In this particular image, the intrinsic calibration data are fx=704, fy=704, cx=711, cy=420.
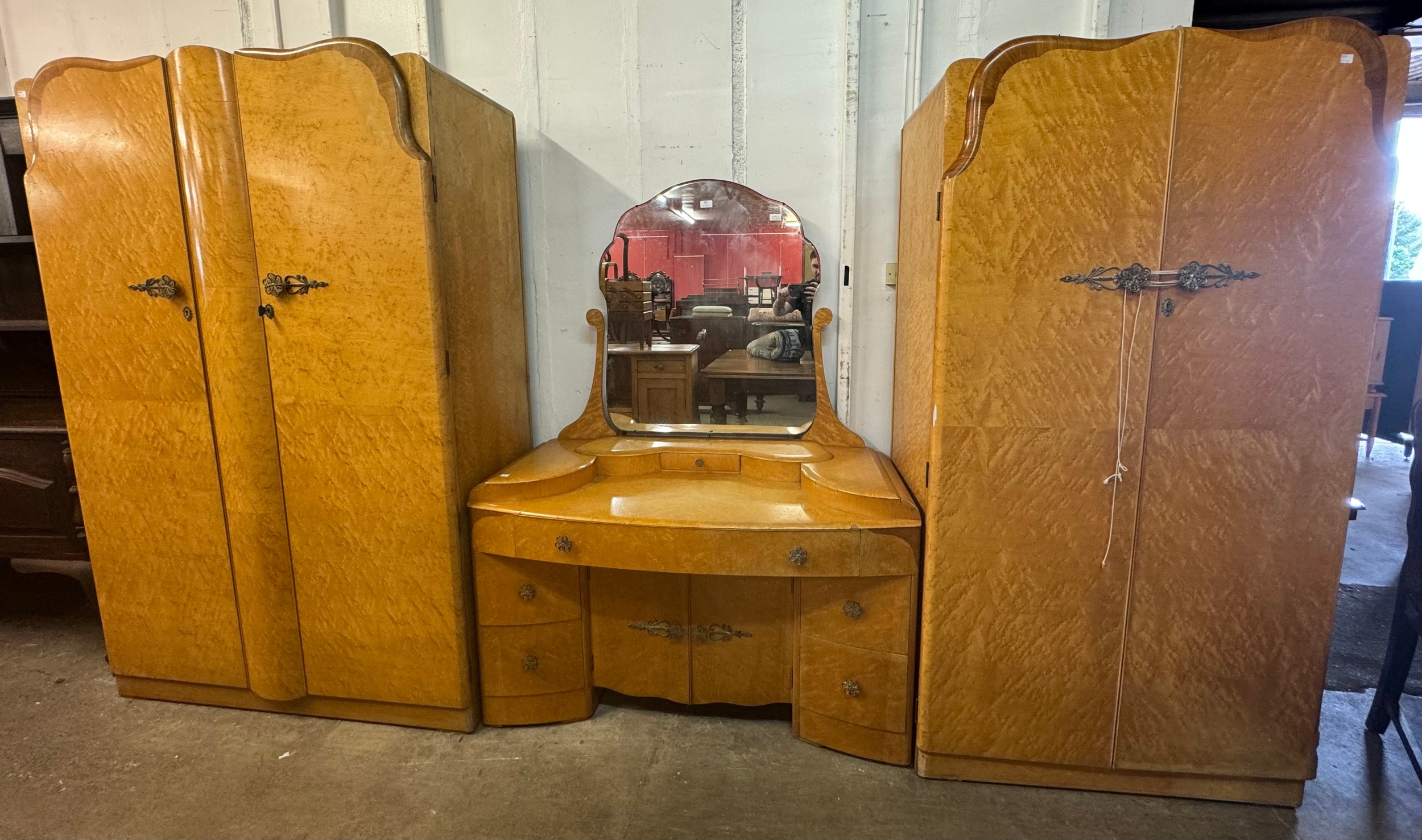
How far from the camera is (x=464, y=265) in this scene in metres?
2.21

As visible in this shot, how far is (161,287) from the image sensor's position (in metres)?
2.13

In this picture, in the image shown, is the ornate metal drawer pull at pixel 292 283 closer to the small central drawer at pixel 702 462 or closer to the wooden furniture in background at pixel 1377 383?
the small central drawer at pixel 702 462

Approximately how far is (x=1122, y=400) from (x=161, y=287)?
2.76 meters

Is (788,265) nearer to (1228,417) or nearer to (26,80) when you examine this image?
(1228,417)

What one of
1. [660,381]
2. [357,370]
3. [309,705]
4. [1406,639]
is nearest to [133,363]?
[357,370]

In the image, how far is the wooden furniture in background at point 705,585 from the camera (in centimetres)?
202

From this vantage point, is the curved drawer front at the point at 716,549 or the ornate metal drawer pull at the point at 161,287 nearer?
the curved drawer front at the point at 716,549

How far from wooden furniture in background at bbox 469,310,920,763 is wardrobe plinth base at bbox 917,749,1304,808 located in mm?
142

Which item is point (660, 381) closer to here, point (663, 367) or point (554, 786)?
point (663, 367)

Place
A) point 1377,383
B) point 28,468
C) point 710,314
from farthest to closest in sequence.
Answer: point 1377,383
point 28,468
point 710,314

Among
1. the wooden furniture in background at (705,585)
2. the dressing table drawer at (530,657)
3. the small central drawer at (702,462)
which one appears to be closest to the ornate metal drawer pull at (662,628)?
the wooden furniture in background at (705,585)

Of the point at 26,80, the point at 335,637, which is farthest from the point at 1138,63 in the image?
the point at 26,80

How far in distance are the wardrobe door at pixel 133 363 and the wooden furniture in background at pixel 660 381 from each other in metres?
1.38

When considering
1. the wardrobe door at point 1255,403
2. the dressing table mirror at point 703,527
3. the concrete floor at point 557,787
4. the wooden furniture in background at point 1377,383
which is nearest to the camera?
the wardrobe door at point 1255,403
